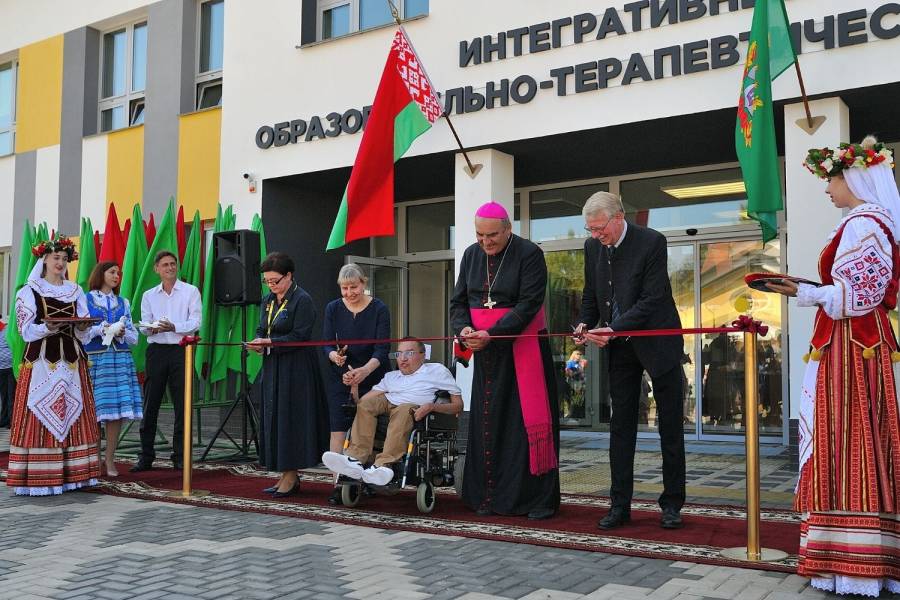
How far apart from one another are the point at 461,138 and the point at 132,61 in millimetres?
6609

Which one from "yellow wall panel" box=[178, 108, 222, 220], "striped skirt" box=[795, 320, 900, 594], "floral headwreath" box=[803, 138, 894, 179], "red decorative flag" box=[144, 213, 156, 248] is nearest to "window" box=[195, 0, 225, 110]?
"yellow wall panel" box=[178, 108, 222, 220]

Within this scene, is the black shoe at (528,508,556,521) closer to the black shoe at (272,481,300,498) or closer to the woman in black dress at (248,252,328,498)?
the woman in black dress at (248,252,328,498)

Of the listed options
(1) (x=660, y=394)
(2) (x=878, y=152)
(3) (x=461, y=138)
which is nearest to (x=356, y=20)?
(3) (x=461, y=138)

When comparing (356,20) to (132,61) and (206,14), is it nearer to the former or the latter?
(206,14)

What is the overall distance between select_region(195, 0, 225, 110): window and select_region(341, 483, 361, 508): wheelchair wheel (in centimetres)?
774

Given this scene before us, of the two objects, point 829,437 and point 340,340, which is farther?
point 340,340

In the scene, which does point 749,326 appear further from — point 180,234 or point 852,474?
point 180,234

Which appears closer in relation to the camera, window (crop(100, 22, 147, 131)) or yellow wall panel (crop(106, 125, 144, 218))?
yellow wall panel (crop(106, 125, 144, 218))

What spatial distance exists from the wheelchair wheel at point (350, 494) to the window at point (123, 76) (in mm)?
8898

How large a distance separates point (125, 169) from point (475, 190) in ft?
19.9

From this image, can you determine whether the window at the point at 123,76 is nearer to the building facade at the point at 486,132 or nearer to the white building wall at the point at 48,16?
the building facade at the point at 486,132

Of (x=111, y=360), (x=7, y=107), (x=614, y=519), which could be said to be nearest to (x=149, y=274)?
(x=111, y=360)

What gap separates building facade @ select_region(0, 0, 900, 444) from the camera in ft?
26.1

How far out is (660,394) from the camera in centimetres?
514
